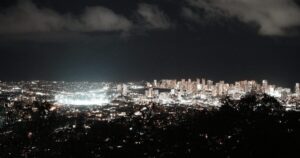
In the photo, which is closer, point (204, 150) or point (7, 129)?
point (204, 150)

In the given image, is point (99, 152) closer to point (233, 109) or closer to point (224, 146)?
point (224, 146)

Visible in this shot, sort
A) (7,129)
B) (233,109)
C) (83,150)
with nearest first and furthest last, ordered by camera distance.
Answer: (83,150)
(233,109)
(7,129)

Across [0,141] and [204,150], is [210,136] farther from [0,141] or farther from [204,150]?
[0,141]

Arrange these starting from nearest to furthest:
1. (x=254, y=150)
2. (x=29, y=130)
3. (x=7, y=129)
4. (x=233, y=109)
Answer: (x=254, y=150), (x=233, y=109), (x=29, y=130), (x=7, y=129)

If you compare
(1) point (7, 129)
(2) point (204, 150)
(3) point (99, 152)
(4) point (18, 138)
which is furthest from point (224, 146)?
(1) point (7, 129)

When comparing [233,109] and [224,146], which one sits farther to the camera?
[233,109]

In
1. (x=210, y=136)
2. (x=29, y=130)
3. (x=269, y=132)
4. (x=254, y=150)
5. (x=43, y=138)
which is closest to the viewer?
(x=254, y=150)

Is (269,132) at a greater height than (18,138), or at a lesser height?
greater

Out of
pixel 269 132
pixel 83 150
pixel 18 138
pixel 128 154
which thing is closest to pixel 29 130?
pixel 18 138

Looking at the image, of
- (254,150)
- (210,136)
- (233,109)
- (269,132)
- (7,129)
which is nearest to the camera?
(254,150)
